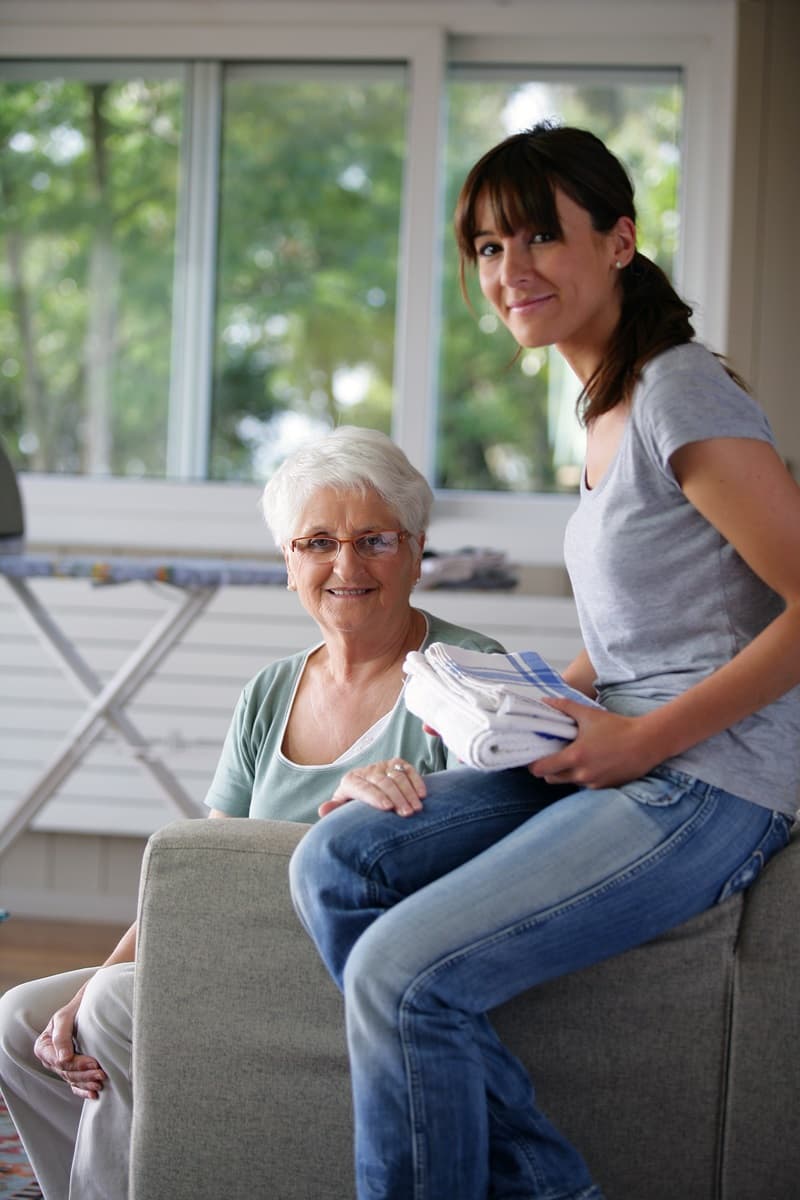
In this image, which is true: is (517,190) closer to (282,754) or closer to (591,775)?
(591,775)

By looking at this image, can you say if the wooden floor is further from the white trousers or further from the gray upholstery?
the gray upholstery

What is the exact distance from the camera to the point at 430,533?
12.6 feet

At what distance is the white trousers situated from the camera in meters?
1.63

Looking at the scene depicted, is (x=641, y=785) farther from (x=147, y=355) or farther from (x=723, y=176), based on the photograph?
(x=147, y=355)

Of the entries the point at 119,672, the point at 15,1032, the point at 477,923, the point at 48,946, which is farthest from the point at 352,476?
the point at 48,946

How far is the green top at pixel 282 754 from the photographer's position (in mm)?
1720

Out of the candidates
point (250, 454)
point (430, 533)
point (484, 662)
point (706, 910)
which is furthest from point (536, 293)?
point (250, 454)

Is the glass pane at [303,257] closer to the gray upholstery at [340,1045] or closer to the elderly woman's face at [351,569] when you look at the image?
the elderly woman's face at [351,569]

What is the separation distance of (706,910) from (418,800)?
32 cm

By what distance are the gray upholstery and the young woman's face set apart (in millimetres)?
626

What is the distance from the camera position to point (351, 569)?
180 centimetres

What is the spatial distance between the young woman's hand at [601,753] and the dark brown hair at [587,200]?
35cm

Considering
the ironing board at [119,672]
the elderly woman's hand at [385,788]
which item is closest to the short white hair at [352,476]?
the elderly woman's hand at [385,788]

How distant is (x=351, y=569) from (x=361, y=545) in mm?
41
